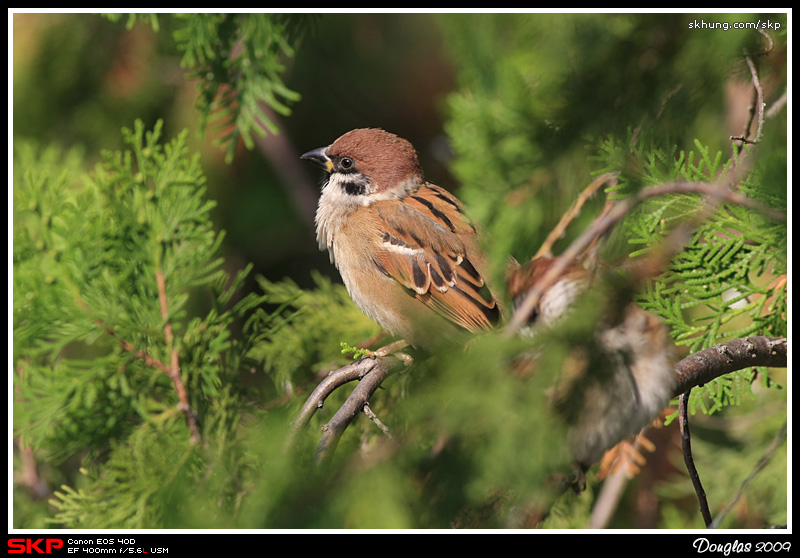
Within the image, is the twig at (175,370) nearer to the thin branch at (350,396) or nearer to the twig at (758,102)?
the thin branch at (350,396)

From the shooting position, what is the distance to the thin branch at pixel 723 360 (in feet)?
5.98

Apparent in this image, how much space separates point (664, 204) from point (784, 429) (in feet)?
3.49

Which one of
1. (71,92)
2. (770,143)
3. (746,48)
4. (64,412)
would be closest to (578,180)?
(770,143)

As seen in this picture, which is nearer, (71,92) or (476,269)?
(476,269)

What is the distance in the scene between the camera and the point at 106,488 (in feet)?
7.27

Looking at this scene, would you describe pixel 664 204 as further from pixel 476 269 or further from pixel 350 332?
pixel 350 332

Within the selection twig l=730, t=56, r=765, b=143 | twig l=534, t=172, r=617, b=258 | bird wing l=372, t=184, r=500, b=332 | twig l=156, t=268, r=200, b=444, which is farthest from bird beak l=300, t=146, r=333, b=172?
twig l=730, t=56, r=765, b=143

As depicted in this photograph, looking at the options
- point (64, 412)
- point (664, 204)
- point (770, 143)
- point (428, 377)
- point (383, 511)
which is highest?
point (770, 143)

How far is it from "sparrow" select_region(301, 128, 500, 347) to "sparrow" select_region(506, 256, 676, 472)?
0.68 m

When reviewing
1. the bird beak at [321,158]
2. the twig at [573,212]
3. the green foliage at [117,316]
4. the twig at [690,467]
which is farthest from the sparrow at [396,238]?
the twig at [690,467]

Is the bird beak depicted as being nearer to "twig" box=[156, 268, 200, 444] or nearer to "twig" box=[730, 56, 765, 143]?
"twig" box=[156, 268, 200, 444]

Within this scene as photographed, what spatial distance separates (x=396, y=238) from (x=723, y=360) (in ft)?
4.45
